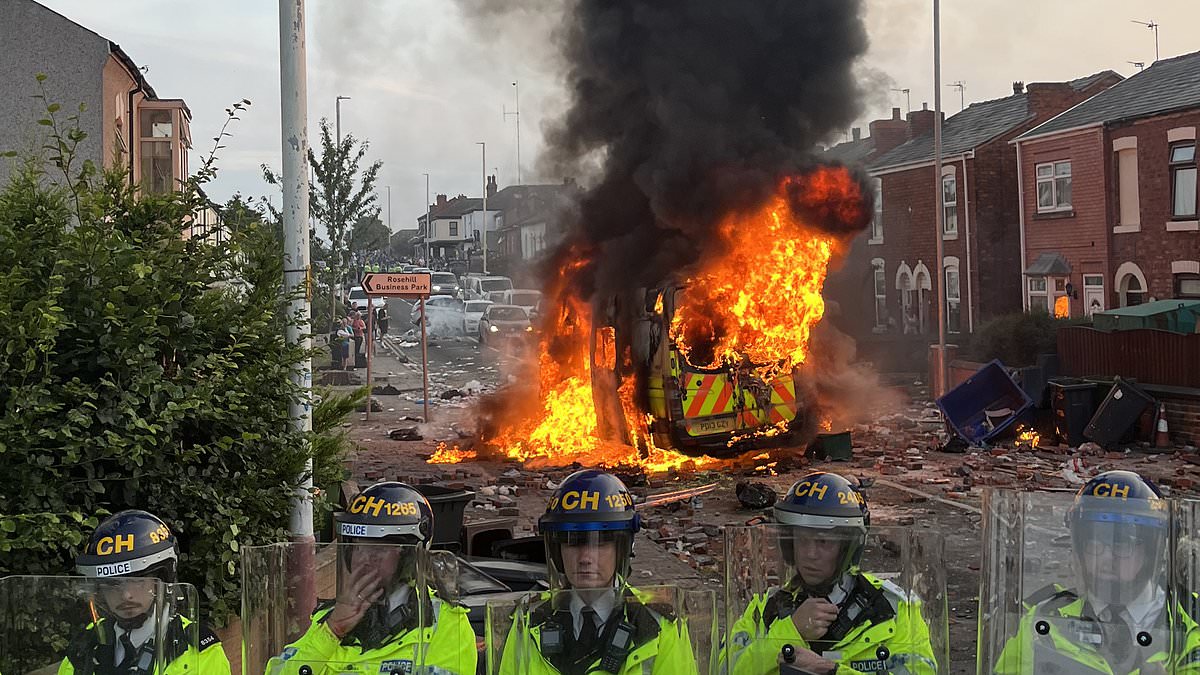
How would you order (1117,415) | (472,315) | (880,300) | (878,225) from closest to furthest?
(1117,415), (878,225), (880,300), (472,315)

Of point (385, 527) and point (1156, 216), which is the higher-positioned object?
point (1156, 216)

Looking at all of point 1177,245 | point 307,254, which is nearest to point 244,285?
point 307,254

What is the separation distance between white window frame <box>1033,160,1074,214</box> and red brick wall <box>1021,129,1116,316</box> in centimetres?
8

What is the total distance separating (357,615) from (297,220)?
3426mm

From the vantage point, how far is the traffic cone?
16.6 m

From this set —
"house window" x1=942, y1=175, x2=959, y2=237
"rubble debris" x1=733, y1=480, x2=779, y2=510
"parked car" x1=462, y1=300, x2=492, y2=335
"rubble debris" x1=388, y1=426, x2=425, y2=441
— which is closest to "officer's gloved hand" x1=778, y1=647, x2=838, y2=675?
"rubble debris" x1=733, y1=480, x2=779, y2=510

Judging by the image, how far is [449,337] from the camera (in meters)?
40.0

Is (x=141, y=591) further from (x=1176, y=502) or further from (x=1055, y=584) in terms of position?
(x=1176, y=502)

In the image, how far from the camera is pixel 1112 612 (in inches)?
138

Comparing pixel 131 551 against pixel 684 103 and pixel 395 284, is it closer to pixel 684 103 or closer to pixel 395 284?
pixel 684 103

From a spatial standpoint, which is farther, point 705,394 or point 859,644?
point 705,394

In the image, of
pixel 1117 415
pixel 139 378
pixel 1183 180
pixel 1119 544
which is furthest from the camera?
pixel 1183 180

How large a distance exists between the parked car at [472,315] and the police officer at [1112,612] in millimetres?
35901

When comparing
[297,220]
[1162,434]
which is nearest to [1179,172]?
[1162,434]
